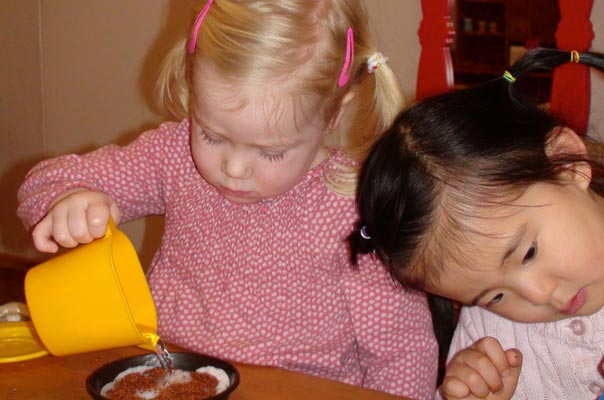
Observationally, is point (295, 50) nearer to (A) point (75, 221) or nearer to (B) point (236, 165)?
(B) point (236, 165)

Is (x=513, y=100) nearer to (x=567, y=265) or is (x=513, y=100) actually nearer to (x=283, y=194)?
(x=567, y=265)

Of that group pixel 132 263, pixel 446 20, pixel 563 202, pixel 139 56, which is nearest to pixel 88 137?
pixel 139 56

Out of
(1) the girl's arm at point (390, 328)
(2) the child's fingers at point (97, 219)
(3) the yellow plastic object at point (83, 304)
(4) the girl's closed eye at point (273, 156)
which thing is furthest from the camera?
(1) the girl's arm at point (390, 328)

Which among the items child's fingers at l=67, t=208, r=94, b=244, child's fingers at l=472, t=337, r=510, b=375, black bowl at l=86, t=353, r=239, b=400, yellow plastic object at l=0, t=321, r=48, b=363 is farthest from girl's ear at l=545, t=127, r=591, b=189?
yellow plastic object at l=0, t=321, r=48, b=363

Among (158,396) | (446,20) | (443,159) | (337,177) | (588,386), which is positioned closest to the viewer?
(158,396)

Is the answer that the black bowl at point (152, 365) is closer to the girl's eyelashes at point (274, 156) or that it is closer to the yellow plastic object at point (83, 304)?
the yellow plastic object at point (83, 304)

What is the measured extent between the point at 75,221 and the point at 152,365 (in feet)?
0.67

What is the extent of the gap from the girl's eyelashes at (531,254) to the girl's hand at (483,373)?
5.3 inches

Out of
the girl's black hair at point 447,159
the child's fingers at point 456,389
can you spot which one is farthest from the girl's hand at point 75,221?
the child's fingers at point 456,389

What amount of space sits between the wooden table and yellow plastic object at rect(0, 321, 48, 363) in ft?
0.04

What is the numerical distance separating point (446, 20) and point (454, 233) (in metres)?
0.67

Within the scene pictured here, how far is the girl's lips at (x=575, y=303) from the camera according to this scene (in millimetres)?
954

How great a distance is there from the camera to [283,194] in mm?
1207

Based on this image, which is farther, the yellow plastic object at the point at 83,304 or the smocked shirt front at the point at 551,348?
the smocked shirt front at the point at 551,348
